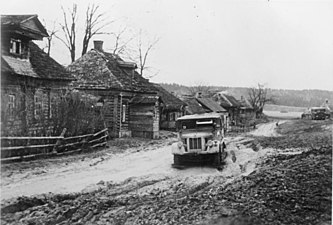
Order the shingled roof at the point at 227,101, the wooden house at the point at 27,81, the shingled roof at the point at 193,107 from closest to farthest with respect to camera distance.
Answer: the wooden house at the point at 27,81
the shingled roof at the point at 193,107
the shingled roof at the point at 227,101

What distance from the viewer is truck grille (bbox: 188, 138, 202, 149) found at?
1075 centimetres

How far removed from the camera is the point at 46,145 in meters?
10.7

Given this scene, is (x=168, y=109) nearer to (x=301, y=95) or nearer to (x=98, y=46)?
(x=98, y=46)

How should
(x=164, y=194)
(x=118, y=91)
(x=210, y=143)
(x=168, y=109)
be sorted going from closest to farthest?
1. (x=164, y=194)
2. (x=210, y=143)
3. (x=118, y=91)
4. (x=168, y=109)

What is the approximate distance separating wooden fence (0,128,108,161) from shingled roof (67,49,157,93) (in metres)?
4.24

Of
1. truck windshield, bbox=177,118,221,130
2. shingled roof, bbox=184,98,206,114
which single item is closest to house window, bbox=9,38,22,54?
truck windshield, bbox=177,118,221,130

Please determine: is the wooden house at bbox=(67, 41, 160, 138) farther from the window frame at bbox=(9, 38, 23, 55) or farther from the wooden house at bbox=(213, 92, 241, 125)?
the wooden house at bbox=(213, 92, 241, 125)

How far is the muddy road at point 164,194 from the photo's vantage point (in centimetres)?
496

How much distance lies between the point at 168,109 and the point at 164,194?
2153cm

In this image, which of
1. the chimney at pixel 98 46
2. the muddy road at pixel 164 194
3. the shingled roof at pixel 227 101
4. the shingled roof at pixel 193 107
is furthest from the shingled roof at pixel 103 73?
the shingled roof at pixel 227 101

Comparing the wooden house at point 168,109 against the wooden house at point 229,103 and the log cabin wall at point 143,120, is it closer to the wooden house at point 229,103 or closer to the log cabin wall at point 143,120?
the log cabin wall at point 143,120

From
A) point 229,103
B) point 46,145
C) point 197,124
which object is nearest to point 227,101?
point 229,103

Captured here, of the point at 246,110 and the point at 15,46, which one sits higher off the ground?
the point at 15,46

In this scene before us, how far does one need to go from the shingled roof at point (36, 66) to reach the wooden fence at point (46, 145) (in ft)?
8.67
